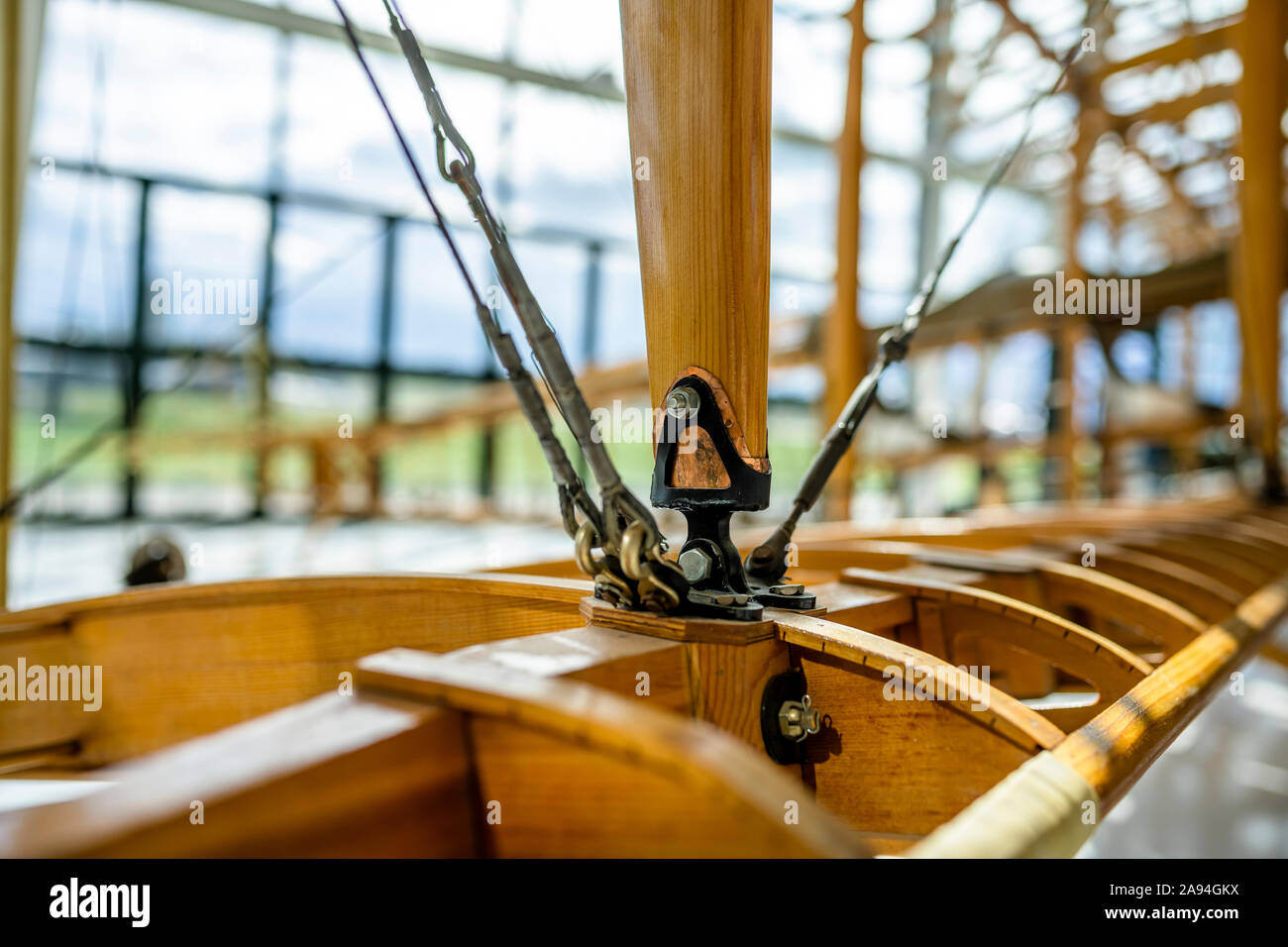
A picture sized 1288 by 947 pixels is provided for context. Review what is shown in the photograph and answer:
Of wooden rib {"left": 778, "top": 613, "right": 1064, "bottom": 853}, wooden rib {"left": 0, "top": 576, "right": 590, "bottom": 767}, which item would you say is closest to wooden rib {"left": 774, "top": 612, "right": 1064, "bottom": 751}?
wooden rib {"left": 778, "top": 613, "right": 1064, "bottom": 853}

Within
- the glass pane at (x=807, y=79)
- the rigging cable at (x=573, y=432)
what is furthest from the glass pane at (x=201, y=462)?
the rigging cable at (x=573, y=432)

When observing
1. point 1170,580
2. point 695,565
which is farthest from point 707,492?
point 1170,580

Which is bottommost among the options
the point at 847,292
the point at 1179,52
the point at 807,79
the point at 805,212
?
the point at 847,292

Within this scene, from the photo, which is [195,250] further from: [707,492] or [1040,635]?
[1040,635]

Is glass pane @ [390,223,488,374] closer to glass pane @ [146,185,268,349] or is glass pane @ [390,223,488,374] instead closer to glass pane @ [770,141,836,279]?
glass pane @ [146,185,268,349]

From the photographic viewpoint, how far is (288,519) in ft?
21.3

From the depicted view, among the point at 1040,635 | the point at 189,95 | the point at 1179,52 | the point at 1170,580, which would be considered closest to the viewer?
the point at 1040,635

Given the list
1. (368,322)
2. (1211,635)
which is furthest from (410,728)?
(368,322)

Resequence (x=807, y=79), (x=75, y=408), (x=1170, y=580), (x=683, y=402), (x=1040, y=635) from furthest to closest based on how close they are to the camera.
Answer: (x=807, y=79) → (x=75, y=408) → (x=1170, y=580) → (x=1040, y=635) → (x=683, y=402)

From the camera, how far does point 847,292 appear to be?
244 centimetres

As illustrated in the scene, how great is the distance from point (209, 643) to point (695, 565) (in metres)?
0.60

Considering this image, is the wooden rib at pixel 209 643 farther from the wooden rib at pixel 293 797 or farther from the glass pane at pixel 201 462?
the glass pane at pixel 201 462
